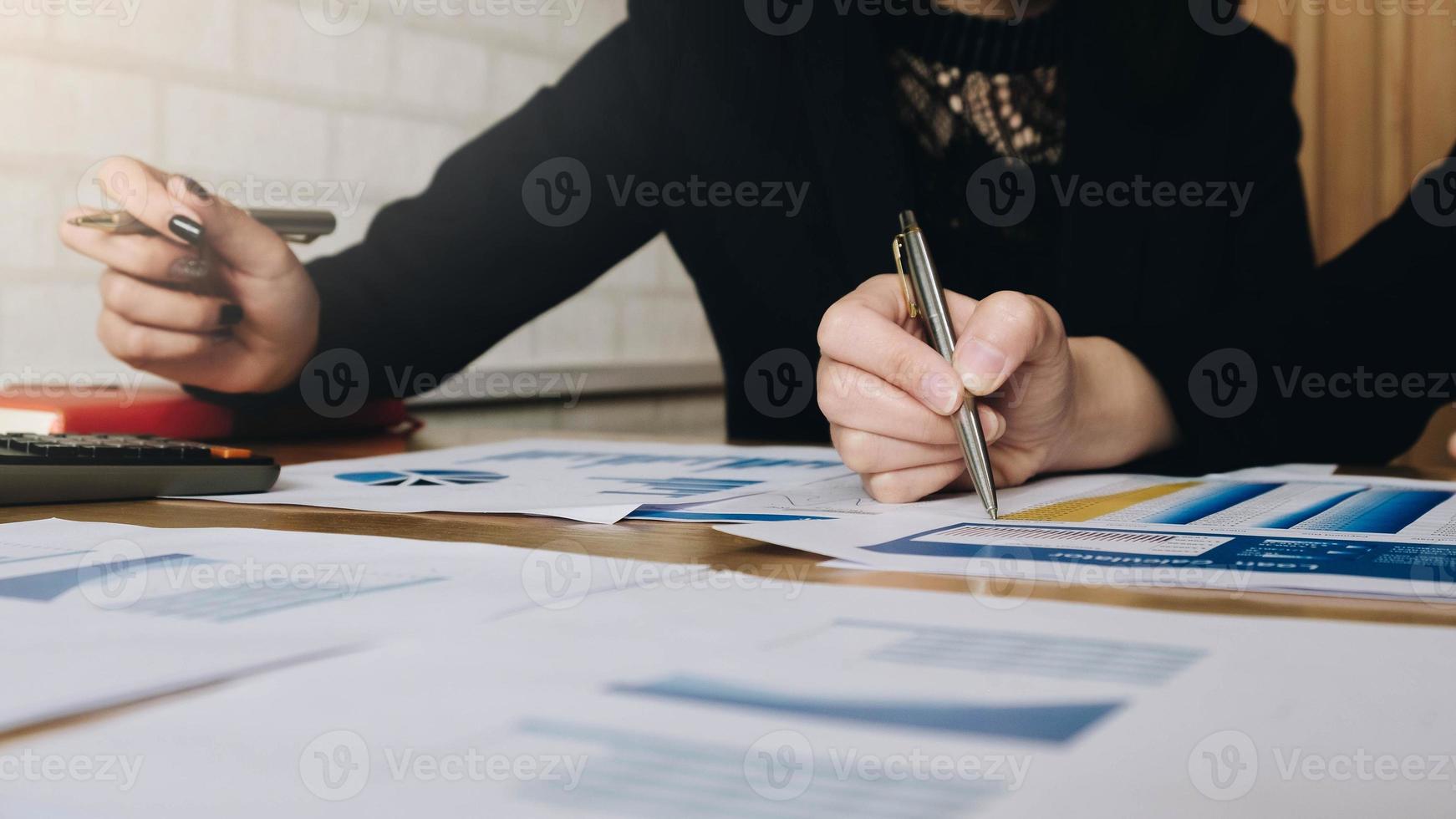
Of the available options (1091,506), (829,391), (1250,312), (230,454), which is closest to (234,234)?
(230,454)

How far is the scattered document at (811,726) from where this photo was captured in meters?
0.19

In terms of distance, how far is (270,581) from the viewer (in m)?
0.37

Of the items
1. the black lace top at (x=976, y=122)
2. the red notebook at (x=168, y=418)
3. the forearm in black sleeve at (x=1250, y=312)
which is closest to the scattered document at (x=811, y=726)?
the forearm in black sleeve at (x=1250, y=312)

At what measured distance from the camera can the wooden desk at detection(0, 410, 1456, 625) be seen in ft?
1.10

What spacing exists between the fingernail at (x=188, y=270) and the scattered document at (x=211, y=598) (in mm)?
436

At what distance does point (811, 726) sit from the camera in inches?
8.9

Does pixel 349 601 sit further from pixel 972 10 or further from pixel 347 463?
pixel 972 10

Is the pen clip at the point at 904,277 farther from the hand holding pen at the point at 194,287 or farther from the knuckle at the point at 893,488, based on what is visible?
the hand holding pen at the point at 194,287

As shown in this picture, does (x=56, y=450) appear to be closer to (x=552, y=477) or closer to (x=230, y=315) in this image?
(x=552, y=477)

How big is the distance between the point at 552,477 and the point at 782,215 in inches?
24.5

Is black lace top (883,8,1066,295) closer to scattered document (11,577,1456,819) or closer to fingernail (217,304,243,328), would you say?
fingernail (217,304,243,328)

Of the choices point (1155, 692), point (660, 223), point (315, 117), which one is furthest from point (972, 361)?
point (315, 117)

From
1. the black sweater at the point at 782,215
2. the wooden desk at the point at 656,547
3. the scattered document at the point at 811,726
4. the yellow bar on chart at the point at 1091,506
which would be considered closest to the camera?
the scattered document at the point at 811,726

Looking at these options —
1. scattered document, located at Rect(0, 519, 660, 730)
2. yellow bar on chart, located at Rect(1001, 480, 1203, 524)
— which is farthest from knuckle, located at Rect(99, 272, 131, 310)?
yellow bar on chart, located at Rect(1001, 480, 1203, 524)
